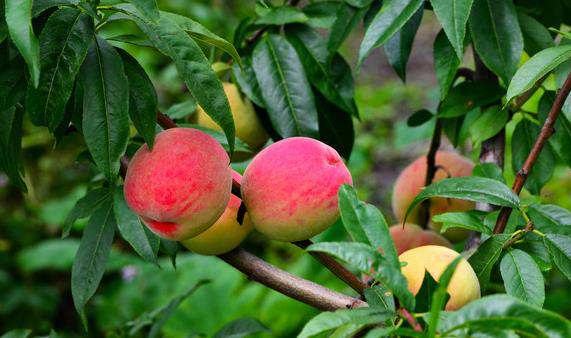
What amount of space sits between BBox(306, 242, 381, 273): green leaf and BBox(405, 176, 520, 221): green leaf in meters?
0.21

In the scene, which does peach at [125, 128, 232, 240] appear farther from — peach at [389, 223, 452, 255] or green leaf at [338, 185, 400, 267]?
peach at [389, 223, 452, 255]

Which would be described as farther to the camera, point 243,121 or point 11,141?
point 243,121

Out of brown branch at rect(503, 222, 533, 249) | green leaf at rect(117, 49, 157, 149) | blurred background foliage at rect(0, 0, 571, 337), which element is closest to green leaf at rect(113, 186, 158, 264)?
green leaf at rect(117, 49, 157, 149)

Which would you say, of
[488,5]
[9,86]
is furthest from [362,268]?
[488,5]

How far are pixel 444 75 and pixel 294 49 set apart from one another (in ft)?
0.74

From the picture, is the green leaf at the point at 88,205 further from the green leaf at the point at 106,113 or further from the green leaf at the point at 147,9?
the green leaf at the point at 147,9

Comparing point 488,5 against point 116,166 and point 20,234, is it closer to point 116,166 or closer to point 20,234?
point 116,166

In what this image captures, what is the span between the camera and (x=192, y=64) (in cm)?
65

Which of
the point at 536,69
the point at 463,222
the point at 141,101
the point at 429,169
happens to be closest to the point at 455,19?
the point at 536,69

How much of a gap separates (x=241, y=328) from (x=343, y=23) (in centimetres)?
40

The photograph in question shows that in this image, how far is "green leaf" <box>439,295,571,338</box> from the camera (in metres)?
0.46

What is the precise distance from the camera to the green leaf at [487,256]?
0.72 metres

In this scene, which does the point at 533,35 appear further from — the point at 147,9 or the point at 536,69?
the point at 147,9

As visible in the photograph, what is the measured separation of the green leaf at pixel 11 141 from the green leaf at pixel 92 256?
0.37 ft
